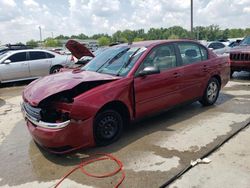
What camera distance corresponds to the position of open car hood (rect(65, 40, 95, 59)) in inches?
356

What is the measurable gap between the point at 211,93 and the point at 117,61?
2690mm

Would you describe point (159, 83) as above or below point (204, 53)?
below

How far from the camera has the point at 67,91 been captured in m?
3.91

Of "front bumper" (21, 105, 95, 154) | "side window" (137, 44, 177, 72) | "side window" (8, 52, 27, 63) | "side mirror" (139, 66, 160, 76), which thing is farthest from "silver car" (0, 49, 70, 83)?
"front bumper" (21, 105, 95, 154)

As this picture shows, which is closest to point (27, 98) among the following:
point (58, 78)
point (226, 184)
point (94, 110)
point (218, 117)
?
point (58, 78)

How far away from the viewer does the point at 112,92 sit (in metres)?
4.15

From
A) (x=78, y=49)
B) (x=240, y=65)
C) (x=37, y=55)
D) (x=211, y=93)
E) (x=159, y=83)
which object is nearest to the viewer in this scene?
(x=159, y=83)

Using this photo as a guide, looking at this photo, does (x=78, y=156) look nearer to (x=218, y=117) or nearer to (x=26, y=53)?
(x=218, y=117)

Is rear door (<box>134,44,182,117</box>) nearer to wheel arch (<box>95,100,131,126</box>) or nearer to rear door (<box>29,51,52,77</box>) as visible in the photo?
wheel arch (<box>95,100,131,126</box>)

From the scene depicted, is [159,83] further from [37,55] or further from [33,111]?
[37,55]

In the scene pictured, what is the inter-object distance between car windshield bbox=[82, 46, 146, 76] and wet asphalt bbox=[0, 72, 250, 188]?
117 centimetres

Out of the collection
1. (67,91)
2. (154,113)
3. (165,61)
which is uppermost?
(165,61)

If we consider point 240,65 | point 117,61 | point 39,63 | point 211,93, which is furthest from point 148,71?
point 39,63

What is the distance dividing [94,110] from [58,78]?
1.02 m
